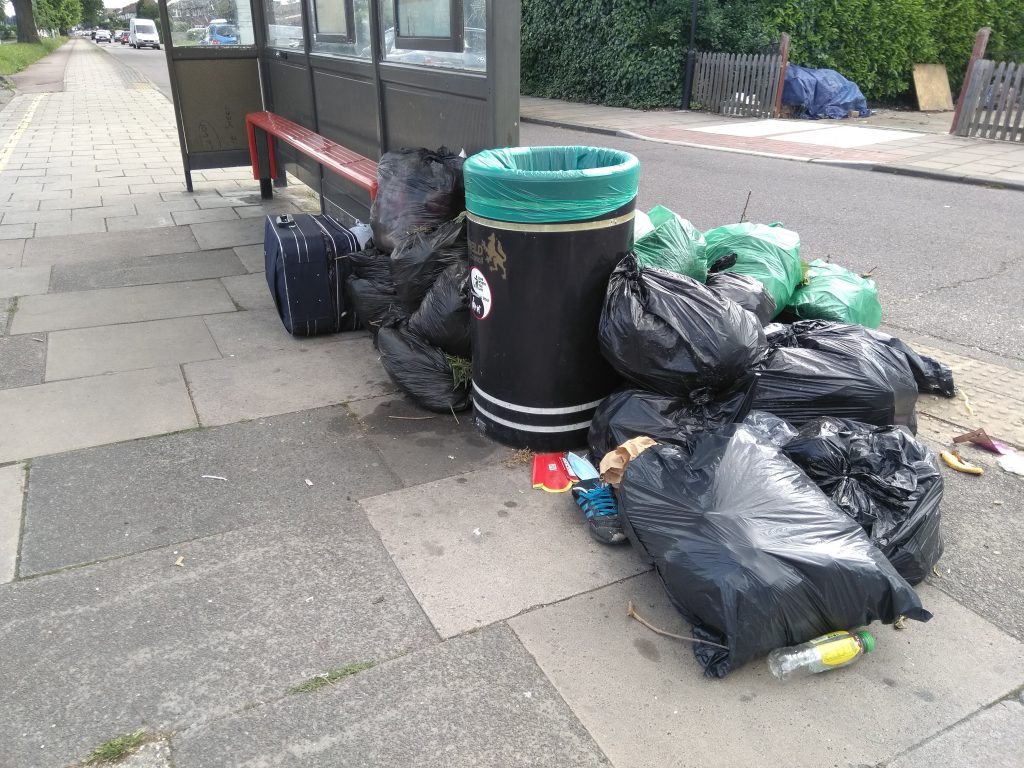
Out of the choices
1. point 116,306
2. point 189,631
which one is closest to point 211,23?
point 116,306

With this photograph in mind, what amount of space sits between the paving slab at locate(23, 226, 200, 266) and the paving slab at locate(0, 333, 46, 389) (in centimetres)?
187

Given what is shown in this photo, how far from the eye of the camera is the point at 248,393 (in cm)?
408

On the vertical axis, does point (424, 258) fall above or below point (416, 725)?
above

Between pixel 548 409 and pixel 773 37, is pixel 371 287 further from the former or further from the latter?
pixel 773 37

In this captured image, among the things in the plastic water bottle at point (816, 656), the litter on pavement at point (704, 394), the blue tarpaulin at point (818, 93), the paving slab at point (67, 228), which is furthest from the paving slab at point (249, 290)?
the blue tarpaulin at point (818, 93)

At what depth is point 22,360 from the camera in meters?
4.44

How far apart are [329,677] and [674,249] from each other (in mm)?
2641

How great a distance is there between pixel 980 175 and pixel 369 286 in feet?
27.6

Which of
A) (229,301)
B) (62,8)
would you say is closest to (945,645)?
(229,301)

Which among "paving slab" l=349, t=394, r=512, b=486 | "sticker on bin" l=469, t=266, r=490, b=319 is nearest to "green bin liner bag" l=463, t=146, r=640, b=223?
"sticker on bin" l=469, t=266, r=490, b=319

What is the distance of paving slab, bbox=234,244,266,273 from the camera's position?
6332mm

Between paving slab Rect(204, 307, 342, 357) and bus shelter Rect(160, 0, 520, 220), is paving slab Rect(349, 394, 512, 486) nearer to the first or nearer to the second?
paving slab Rect(204, 307, 342, 357)

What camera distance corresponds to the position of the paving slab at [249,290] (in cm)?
547

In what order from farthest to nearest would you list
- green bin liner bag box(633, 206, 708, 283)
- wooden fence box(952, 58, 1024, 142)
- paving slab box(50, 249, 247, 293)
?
wooden fence box(952, 58, 1024, 142)
paving slab box(50, 249, 247, 293)
green bin liner bag box(633, 206, 708, 283)
